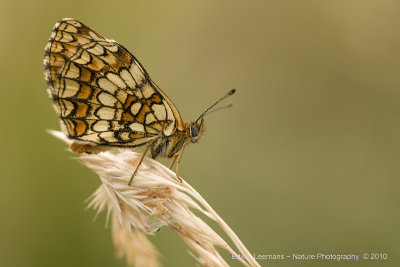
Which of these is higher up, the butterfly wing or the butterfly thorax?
the butterfly wing

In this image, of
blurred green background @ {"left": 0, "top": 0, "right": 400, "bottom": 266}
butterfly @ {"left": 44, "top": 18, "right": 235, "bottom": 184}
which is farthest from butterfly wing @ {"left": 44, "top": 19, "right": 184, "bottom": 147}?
blurred green background @ {"left": 0, "top": 0, "right": 400, "bottom": 266}

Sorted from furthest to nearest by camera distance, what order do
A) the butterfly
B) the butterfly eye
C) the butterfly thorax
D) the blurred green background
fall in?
the blurred green background
the butterfly eye
the butterfly thorax
the butterfly

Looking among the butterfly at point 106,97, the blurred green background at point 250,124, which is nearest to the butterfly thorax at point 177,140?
the butterfly at point 106,97

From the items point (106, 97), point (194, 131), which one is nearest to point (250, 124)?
point (194, 131)

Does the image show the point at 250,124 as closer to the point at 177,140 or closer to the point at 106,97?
the point at 177,140

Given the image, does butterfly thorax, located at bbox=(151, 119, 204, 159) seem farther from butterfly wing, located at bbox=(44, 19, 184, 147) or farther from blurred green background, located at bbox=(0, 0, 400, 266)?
blurred green background, located at bbox=(0, 0, 400, 266)

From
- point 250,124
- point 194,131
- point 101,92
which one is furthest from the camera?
point 250,124
